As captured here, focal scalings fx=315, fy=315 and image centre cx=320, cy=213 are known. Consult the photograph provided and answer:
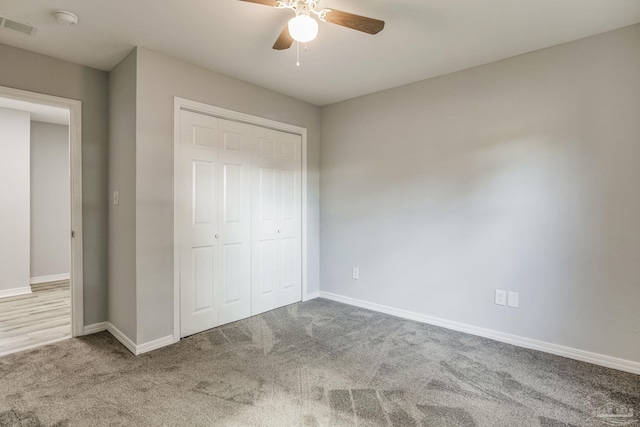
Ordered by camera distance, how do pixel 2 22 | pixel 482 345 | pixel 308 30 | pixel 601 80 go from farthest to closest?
1. pixel 482 345
2. pixel 601 80
3. pixel 2 22
4. pixel 308 30

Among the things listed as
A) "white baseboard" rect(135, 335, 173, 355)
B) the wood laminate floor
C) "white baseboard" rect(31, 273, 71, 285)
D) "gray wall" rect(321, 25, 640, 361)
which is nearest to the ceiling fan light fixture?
"gray wall" rect(321, 25, 640, 361)

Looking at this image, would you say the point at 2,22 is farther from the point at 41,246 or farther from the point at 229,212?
the point at 41,246

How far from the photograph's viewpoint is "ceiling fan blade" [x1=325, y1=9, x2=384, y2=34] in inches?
68.9

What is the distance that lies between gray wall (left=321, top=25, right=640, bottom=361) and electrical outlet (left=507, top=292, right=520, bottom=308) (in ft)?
0.20

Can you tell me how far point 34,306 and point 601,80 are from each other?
6021 millimetres

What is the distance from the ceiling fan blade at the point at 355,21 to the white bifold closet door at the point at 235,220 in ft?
5.53

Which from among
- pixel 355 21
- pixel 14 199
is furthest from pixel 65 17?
pixel 14 199

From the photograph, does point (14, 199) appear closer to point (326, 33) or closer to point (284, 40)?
point (284, 40)

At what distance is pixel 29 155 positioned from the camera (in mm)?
4418

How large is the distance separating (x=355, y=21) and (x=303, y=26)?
0.33 metres

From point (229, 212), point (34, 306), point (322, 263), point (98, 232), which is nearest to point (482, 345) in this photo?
point (322, 263)

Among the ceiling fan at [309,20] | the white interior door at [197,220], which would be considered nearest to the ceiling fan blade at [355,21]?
the ceiling fan at [309,20]

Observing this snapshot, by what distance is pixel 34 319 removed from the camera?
128 inches

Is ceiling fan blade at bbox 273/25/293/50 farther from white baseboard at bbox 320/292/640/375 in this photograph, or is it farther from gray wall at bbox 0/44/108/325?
white baseboard at bbox 320/292/640/375
